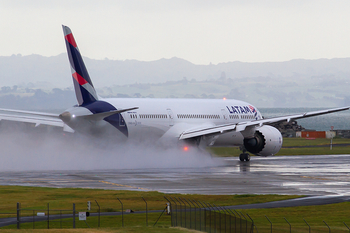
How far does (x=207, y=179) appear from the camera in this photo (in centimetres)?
3356

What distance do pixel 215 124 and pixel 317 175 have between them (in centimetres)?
1617

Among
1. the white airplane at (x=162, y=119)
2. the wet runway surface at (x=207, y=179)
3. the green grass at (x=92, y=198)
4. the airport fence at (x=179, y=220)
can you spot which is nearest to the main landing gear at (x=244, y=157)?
the white airplane at (x=162, y=119)

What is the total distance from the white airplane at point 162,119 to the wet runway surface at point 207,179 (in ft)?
13.1

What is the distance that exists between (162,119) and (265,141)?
873 centimetres

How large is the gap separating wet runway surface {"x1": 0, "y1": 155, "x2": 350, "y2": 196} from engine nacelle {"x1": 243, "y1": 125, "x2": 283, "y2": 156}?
21.5 feet

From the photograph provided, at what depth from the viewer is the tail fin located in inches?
1633

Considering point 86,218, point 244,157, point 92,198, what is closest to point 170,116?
point 244,157

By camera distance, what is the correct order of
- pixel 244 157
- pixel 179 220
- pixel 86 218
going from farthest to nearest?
pixel 244 157
pixel 86 218
pixel 179 220

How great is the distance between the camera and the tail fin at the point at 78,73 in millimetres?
41469

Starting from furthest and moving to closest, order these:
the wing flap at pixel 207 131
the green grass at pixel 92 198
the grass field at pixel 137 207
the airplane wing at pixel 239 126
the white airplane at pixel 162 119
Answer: the wing flap at pixel 207 131, the airplane wing at pixel 239 126, the white airplane at pixel 162 119, the green grass at pixel 92 198, the grass field at pixel 137 207

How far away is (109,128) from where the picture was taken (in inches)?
1666

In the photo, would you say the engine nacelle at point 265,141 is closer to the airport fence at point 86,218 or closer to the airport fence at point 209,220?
the airport fence at point 86,218

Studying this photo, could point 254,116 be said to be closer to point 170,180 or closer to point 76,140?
point 76,140

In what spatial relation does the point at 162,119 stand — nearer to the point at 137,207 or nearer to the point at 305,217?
the point at 137,207
